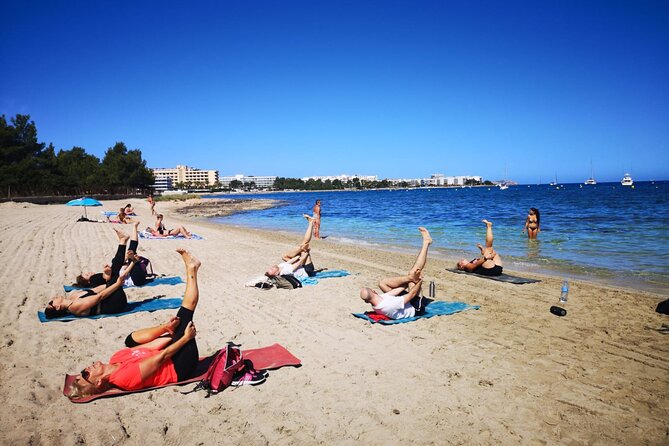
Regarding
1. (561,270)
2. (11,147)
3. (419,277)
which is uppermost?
(11,147)

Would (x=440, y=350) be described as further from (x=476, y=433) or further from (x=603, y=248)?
(x=603, y=248)

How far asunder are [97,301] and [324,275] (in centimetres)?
480

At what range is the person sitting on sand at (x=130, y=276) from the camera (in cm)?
714

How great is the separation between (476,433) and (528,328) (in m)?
3.00

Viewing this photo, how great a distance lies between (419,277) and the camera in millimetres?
6180

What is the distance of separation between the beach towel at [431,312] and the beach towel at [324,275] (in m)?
2.53

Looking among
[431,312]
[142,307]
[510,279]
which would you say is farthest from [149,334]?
[510,279]

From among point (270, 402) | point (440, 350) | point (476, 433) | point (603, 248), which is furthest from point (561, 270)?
point (270, 402)

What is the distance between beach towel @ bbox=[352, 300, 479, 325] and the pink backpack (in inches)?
98.1

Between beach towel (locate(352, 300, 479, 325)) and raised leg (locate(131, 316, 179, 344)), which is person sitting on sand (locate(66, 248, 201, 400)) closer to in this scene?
raised leg (locate(131, 316, 179, 344))

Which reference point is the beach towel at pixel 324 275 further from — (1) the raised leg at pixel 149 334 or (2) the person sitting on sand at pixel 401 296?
(1) the raised leg at pixel 149 334

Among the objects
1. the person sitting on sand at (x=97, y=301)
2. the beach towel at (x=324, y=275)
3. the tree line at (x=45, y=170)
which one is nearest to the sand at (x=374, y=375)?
the person sitting on sand at (x=97, y=301)

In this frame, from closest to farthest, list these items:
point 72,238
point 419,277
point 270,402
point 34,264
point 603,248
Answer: point 270,402, point 419,277, point 34,264, point 603,248, point 72,238

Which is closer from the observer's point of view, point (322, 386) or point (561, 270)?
point (322, 386)
